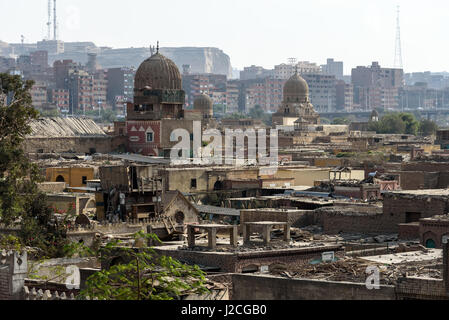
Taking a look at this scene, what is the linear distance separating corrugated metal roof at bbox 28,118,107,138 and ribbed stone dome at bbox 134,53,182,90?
535 centimetres

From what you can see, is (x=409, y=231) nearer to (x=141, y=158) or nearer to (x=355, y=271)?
(x=355, y=271)

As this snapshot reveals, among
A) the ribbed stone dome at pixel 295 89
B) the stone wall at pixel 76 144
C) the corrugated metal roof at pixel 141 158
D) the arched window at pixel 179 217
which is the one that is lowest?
the arched window at pixel 179 217

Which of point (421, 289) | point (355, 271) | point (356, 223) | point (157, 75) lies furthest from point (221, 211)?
point (157, 75)

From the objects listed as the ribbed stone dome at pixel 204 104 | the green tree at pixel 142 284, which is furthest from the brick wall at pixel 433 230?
the ribbed stone dome at pixel 204 104

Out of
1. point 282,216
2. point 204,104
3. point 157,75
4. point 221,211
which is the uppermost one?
point 157,75

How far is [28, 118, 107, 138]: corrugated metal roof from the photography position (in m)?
62.2

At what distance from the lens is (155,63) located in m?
60.2

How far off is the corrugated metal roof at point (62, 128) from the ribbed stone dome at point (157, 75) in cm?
535

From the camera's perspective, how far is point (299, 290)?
18.2m

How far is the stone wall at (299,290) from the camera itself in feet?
58.0

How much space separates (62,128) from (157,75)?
325 inches

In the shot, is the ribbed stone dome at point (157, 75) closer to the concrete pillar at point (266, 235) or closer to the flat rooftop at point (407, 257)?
the concrete pillar at point (266, 235)

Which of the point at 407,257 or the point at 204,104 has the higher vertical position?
the point at 204,104
